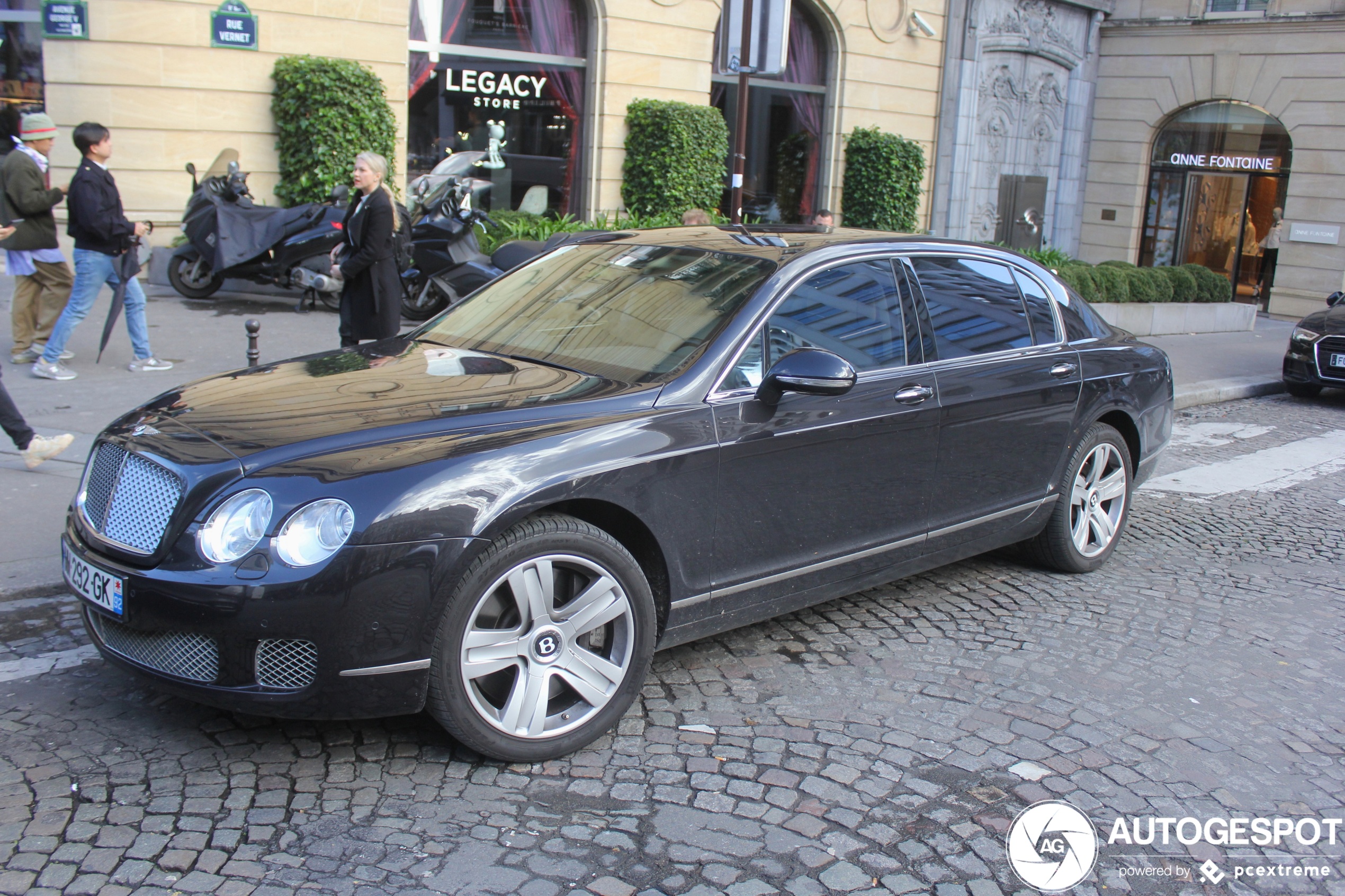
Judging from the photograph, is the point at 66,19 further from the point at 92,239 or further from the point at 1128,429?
the point at 1128,429

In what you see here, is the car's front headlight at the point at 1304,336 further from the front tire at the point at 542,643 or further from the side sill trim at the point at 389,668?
the side sill trim at the point at 389,668

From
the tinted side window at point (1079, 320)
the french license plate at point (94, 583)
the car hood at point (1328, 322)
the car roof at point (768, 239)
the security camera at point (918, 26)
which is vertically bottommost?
the french license plate at point (94, 583)

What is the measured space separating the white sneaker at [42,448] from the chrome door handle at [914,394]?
14.9 feet

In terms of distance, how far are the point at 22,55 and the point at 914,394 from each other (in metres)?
12.5

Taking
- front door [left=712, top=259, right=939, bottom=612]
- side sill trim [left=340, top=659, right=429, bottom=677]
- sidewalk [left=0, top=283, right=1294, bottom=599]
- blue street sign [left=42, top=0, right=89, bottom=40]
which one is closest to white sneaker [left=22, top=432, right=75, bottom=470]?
sidewalk [left=0, top=283, right=1294, bottom=599]

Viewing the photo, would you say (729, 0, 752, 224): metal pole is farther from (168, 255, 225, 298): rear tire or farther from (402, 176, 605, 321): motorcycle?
(168, 255, 225, 298): rear tire

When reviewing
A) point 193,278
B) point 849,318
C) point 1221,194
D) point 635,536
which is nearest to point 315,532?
point 635,536

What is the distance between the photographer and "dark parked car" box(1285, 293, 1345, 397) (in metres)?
12.3

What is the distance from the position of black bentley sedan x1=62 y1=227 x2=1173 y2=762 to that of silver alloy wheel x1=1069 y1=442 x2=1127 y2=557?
13cm

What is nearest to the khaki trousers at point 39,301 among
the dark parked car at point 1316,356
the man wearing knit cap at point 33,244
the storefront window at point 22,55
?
the man wearing knit cap at point 33,244

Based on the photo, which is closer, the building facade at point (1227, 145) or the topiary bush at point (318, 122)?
the topiary bush at point (318, 122)

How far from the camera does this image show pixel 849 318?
15.1 ft

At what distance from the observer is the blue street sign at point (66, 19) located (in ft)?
Answer: 41.3

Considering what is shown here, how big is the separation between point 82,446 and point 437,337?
10.4ft
